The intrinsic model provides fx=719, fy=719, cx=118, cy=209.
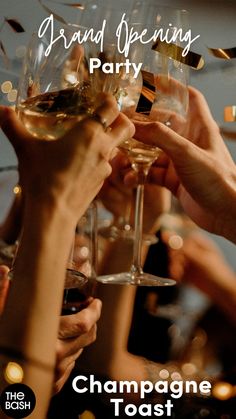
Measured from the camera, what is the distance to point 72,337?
2.57 ft

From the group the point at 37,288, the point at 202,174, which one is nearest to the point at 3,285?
the point at 37,288

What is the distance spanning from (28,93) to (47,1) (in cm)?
18

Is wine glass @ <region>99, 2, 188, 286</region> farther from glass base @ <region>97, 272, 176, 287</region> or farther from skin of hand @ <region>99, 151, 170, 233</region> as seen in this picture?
skin of hand @ <region>99, 151, 170, 233</region>

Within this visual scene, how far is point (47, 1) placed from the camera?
0.85m

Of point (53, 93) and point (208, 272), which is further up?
point (53, 93)

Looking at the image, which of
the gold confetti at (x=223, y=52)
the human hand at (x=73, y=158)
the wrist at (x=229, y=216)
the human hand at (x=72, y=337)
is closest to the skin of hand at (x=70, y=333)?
the human hand at (x=72, y=337)

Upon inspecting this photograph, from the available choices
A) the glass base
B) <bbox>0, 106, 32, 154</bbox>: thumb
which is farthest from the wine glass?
<bbox>0, 106, 32, 154</bbox>: thumb

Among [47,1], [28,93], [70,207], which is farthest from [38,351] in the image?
[47,1]

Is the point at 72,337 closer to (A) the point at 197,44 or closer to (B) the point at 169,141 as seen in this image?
(B) the point at 169,141

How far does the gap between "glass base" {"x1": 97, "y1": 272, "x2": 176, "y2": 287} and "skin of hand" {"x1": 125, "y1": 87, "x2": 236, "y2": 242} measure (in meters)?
0.12

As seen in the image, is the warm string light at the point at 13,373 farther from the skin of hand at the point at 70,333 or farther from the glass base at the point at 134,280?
the glass base at the point at 134,280

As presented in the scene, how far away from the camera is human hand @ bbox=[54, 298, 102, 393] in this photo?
75 cm

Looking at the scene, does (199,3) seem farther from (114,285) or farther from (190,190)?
(114,285)

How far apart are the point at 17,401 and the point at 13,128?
28cm
